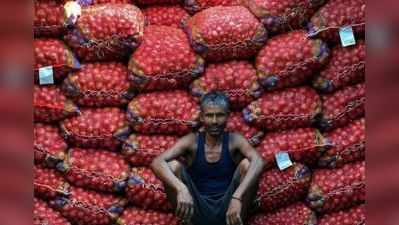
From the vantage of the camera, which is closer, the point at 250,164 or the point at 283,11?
the point at 250,164

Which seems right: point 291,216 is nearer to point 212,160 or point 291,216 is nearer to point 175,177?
point 212,160

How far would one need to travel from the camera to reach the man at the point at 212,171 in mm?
4203

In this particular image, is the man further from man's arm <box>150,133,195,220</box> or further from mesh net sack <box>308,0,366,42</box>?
mesh net sack <box>308,0,366,42</box>

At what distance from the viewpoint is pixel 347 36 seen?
4.56 metres

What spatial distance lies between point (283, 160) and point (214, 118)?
0.63 m

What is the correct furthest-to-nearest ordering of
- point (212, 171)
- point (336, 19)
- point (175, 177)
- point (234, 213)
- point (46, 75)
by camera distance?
point (46, 75) → point (336, 19) → point (212, 171) → point (175, 177) → point (234, 213)

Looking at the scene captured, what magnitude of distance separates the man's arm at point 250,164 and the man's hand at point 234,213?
4cm

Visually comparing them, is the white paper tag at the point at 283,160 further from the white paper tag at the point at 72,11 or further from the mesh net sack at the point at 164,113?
the white paper tag at the point at 72,11

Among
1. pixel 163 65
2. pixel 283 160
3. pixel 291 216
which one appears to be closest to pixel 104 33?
pixel 163 65

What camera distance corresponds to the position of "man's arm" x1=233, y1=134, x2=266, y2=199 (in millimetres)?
4207

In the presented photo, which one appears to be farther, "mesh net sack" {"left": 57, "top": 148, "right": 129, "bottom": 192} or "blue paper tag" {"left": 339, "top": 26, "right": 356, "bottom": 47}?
"mesh net sack" {"left": 57, "top": 148, "right": 129, "bottom": 192}

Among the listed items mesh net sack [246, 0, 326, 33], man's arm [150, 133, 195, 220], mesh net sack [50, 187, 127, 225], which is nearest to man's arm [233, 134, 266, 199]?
man's arm [150, 133, 195, 220]

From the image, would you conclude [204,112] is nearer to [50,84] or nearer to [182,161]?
[182,161]

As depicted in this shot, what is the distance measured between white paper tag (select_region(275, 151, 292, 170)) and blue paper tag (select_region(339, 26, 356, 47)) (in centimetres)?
76
